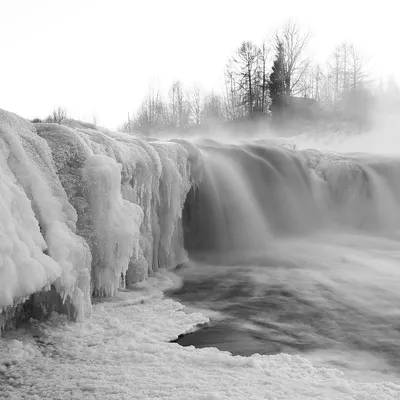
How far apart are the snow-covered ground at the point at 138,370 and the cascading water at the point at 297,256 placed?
0.36 meters

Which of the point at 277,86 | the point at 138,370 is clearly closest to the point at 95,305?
the point at 138,370

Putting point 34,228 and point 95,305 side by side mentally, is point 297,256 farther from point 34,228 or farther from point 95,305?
point 34,228

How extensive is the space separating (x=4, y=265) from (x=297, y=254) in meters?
5.34

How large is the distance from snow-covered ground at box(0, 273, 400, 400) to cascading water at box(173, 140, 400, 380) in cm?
36

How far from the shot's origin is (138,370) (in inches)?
100.0

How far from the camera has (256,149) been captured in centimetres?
918

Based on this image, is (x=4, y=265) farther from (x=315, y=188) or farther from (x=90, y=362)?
(x=315, y=188)

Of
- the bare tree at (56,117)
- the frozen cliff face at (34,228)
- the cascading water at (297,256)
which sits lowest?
the cascading water at (297,256)

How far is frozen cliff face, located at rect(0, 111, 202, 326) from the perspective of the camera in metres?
2.61

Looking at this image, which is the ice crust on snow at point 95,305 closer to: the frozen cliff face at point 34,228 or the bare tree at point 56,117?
the frozen cliff face at point 34,228

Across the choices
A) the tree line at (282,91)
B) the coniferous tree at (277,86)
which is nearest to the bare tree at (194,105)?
the tree line at (282,91)

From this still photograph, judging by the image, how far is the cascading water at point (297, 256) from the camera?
3.54 m

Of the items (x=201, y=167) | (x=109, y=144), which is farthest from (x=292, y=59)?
(x=109, y=144)

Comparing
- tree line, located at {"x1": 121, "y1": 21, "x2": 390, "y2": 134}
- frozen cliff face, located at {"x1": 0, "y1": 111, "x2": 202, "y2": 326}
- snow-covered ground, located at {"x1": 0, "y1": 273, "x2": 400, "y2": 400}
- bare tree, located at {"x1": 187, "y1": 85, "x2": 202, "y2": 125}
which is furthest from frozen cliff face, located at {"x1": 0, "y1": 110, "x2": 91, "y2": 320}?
bare tree, located at {"x1": 187, "y1": 85, "x2": 202, "y2": 125}
